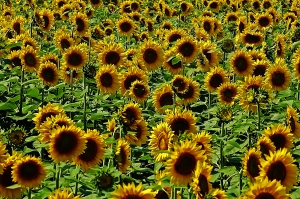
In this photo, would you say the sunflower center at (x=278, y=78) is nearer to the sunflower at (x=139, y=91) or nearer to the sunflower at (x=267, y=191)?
the sunflower at (x=139, y=91)

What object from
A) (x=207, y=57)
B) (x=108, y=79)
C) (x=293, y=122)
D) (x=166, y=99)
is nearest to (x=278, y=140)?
(x=293, y=122)

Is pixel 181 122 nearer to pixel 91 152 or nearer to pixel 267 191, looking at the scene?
pixel 91 152

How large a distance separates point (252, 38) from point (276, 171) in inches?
196

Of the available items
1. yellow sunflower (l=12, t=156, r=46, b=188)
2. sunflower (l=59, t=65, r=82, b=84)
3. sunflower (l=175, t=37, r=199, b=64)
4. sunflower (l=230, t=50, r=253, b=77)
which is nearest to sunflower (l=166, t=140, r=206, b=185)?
yellow sunflower (l=12, t=156, r=46, b=188)

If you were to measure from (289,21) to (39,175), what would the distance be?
23.6 ft

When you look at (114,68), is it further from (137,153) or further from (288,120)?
(288,120)

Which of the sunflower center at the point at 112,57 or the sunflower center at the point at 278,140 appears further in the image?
the sunflower center at the point at 112,57

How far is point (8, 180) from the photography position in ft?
13.9

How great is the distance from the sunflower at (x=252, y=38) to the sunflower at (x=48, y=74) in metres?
2.90

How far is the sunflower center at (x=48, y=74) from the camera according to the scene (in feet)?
23.0

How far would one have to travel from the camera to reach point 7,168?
13.7 feet

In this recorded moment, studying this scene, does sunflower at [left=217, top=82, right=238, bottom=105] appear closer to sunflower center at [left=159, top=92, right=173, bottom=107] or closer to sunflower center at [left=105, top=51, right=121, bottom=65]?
sunflower center at [left=159, top=92, right=173, bottom=107]

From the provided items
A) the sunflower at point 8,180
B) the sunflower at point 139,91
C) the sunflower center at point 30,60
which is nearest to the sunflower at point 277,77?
the sunflower at point 139,91

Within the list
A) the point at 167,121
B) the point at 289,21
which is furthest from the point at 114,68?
the point at 289,21
